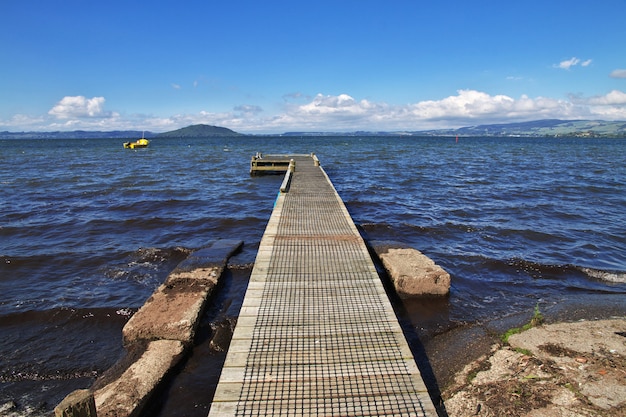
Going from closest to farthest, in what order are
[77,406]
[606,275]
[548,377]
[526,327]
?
[77,406], [548,377], [526,327], [606,275]

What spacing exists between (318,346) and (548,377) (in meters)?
3.16

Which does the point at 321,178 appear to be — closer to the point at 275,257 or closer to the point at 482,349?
the point at 275,257

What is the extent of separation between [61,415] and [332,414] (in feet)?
8.02

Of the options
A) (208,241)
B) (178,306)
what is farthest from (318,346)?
(208,241)

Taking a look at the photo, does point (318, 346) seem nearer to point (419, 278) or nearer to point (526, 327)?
point (419, 278)

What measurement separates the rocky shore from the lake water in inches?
56.9

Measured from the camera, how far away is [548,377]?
4875mm

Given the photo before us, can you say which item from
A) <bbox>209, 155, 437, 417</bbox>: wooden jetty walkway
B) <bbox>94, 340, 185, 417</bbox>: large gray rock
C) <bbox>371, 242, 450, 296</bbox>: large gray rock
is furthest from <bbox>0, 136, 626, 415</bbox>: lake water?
<bbox>209, 155, 437, 417</bbox>: wooden jetty walkway

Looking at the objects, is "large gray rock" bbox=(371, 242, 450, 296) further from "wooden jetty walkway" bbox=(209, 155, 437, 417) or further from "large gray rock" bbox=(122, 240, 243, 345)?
"large gray rock" bbox=(122, 240, 243, 345)

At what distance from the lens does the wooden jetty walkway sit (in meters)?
3.93

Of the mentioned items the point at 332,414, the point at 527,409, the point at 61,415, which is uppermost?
the point at 61,415

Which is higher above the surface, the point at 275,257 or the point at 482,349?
the point at 275,257

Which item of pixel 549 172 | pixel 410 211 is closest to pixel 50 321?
Answer: pixel 410 211

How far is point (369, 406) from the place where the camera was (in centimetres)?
387
